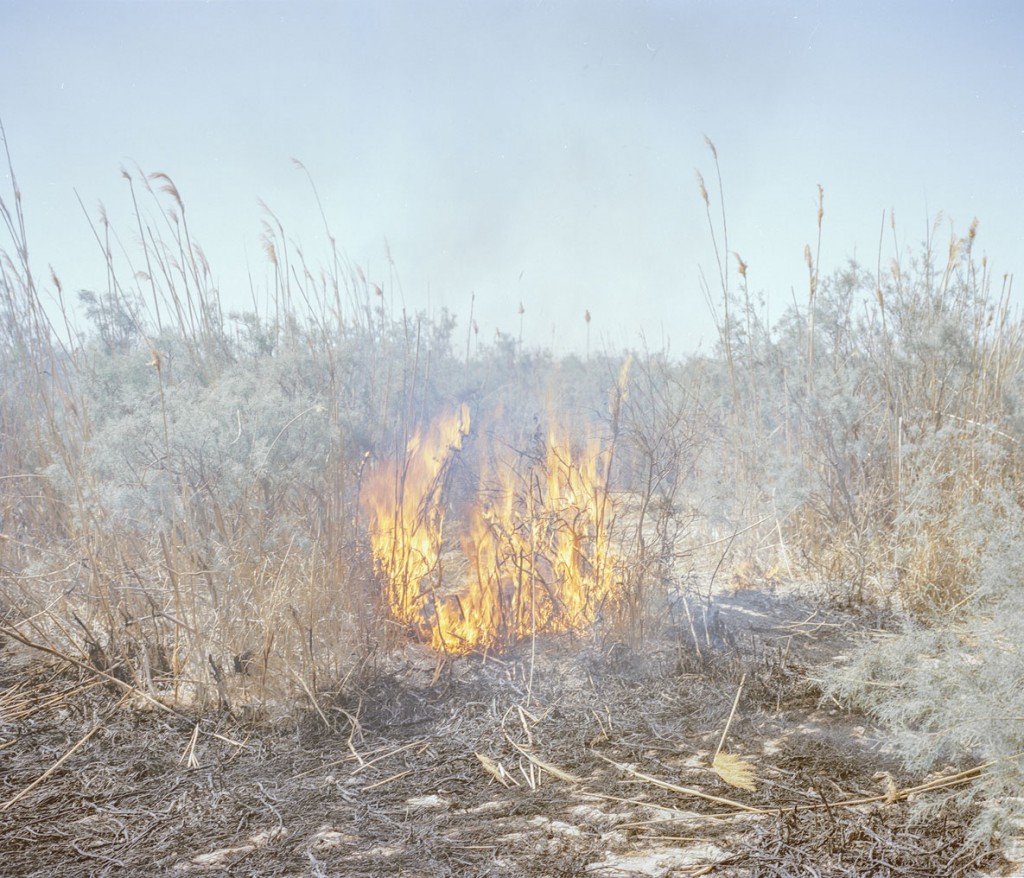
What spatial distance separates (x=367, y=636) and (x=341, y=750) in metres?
0.52

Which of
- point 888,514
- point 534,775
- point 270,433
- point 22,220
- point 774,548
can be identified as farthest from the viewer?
point 774,548

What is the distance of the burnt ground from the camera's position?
203cm

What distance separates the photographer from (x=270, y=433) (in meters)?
3.23

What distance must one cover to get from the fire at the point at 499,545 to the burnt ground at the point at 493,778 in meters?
0.16

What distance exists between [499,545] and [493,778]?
48.0 inches

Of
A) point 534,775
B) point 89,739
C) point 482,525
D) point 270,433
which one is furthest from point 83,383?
→ point 534,775

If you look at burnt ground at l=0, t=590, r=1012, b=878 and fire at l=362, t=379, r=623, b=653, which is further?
fire at l=362, t=379, r=623, b=653

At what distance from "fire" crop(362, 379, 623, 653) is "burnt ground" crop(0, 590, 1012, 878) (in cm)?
16

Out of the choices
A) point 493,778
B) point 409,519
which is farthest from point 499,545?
point 493,778

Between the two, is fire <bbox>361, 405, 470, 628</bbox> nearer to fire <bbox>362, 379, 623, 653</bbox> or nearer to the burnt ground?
fire <bbox>362, 379, 623, 653</bbox>

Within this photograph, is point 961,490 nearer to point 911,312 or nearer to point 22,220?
point 911,312

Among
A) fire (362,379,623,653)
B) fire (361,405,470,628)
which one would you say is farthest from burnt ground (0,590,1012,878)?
fire (361,405,470,628)

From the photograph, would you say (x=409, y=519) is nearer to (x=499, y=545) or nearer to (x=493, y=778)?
(x=499, y=545)

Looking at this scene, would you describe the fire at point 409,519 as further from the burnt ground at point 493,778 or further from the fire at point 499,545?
the burnt ground at point 493,778
